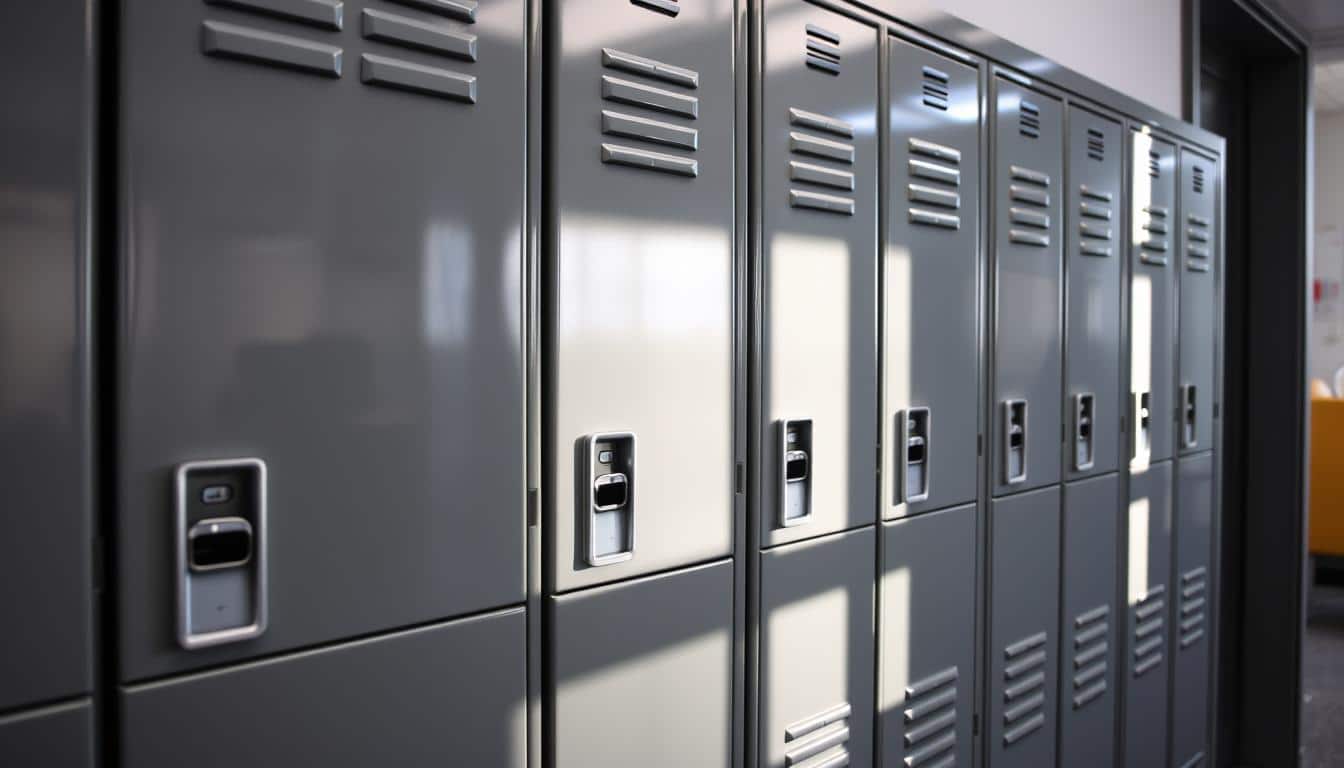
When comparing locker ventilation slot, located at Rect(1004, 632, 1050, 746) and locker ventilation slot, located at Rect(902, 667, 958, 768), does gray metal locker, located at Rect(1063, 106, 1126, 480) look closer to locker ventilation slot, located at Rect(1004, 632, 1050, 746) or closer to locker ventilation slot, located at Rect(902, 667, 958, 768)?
locker ventilation slot, located at Rect(1004, 632, 1050, 746)

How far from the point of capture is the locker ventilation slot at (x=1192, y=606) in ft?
11.1

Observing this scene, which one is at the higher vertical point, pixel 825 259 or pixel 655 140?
pixel 655 140

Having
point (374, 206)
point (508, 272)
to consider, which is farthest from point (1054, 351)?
point (374, 206)

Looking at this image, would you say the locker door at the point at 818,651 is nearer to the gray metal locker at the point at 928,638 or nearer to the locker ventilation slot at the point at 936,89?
the gray metal locker at the point at 928,638

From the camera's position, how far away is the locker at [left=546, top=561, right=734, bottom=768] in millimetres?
1455

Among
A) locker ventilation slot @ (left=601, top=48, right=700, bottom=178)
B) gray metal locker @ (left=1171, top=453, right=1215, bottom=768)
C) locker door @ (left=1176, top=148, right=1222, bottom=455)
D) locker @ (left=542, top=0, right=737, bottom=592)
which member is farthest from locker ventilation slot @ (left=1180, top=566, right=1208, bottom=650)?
locker ventilation slot @ (left=601, top=48, right=700, bottom=178)

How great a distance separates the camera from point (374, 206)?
48.6 inches

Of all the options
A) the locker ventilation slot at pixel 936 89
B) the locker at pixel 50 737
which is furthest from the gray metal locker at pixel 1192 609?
A: the locker at pixel 50 737

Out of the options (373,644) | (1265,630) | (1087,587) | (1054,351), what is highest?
(1054,351)

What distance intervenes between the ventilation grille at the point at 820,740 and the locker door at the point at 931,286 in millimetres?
474

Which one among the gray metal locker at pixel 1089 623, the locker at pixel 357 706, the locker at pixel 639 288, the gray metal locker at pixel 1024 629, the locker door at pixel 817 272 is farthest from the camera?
the gray metal locker at pixel 1089 623

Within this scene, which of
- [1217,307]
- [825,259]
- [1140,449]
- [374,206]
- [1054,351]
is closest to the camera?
[374,206]

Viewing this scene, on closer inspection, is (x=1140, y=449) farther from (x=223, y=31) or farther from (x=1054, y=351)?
(x=223, y=31)

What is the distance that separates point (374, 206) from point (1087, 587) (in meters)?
2.51
